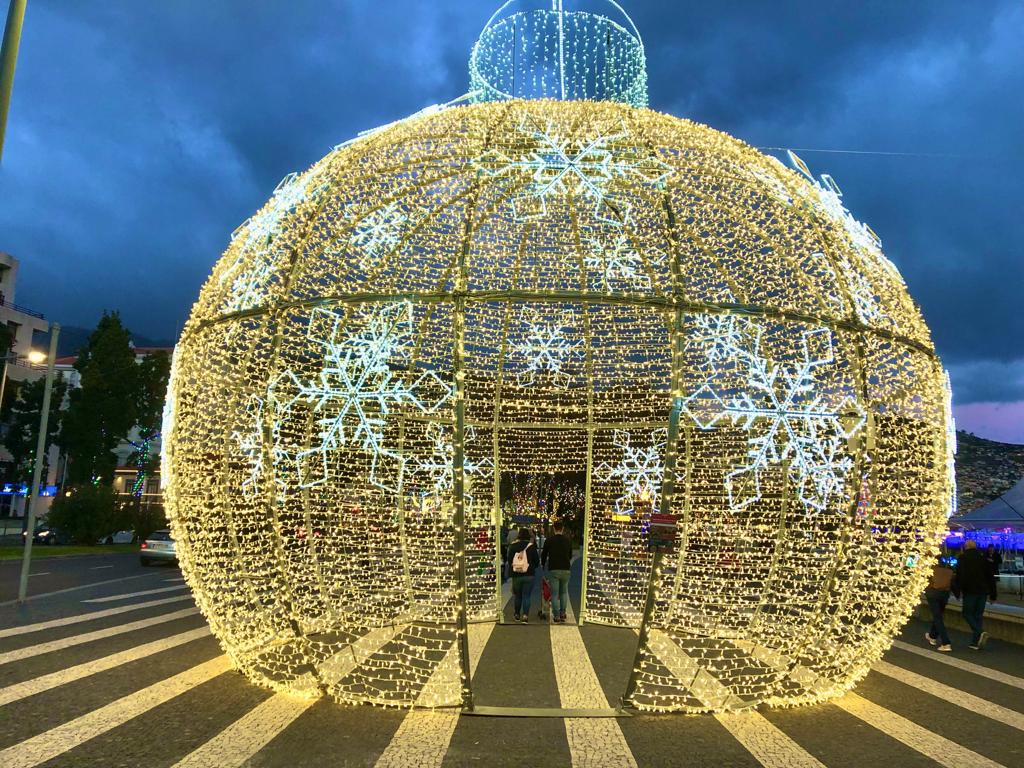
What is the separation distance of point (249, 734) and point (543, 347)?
6042 mm

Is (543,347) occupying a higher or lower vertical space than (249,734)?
higher

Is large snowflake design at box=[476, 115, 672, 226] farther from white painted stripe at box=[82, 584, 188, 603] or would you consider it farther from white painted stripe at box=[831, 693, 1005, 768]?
white painted stripe at box=[82, 584, 188, 603]

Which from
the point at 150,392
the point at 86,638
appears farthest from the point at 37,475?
the point at 150,392

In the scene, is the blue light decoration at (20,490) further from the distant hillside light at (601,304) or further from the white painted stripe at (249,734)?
the white painted stripe at (249,734)

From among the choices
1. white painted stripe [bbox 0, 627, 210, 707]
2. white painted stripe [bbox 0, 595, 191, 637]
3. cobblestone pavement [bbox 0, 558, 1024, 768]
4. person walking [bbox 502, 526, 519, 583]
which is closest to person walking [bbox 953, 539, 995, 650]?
cobblestone pavement [bbox 0, 558, 1024, 768]

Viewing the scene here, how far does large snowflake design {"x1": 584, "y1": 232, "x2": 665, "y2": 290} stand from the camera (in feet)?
25.4

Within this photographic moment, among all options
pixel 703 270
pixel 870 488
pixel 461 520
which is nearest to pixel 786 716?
pixel 870 488

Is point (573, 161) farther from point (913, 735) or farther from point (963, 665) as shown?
point (963, 665)

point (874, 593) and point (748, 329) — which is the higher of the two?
point (748, 329)

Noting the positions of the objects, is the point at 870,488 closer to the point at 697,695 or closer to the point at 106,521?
the point at 697,695

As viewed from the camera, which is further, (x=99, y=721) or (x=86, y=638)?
(x=86, y=638)

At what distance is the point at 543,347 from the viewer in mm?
9680

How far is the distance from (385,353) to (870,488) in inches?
149

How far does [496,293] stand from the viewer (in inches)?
201
